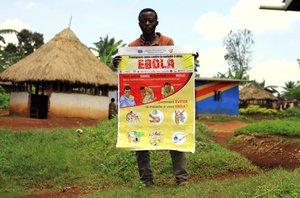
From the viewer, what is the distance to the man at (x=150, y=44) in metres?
4.33

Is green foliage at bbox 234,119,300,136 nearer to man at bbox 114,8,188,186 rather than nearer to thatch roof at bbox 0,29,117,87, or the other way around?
man at bbox 114,8,188,186

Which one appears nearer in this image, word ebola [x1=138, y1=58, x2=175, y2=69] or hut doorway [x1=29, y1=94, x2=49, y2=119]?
word ebola [x1=138, y1=58, x2=175, y2=69]

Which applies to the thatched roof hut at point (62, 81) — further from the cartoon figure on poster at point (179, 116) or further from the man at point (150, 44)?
the cartoon figure on poster at point (179, 116)

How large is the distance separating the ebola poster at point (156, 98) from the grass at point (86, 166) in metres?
0.79

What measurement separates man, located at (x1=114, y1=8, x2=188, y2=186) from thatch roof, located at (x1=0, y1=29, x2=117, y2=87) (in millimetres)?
12488

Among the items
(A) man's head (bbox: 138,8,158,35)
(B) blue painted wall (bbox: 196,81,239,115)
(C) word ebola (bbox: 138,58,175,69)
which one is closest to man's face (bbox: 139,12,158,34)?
(A) man's head (bbox: 138,8,158,35)

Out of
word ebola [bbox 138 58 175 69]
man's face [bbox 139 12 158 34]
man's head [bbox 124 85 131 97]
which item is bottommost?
man's head [bbox 124 85 131 97]

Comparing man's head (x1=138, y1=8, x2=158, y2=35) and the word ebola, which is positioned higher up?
man's head (x1=138, y1=8, x2=158, y2=35)

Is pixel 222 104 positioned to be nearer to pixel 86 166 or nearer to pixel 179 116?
pixel 86 166

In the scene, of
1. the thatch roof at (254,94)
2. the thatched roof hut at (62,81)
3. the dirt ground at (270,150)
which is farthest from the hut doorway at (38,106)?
the thatch roof at (254,94)

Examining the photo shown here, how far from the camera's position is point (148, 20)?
14.2ft

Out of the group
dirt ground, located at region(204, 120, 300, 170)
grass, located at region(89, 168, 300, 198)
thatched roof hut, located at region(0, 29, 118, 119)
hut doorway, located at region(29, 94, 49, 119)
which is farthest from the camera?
hut doorway, located at region(29, 94, 49, 119)

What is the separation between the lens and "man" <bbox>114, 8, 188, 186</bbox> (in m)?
4.33

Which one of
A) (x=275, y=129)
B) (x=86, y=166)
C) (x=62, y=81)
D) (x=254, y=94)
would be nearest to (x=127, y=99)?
(x=86, y=166)
